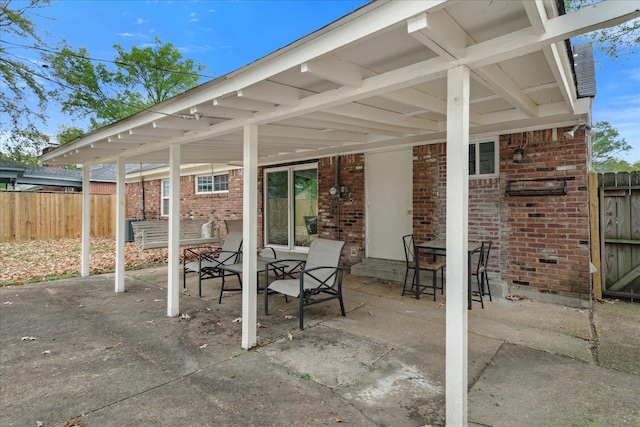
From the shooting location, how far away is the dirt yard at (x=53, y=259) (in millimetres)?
7031

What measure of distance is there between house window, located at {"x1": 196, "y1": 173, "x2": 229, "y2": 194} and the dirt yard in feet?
7.37

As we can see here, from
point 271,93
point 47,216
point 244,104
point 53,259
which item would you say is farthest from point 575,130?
point 47,216

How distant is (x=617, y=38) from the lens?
7.22m

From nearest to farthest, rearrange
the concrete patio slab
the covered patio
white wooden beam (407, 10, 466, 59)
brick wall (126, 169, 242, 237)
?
white wooden beam (407, 10, 466, 59)
the covered patio
the concrete patio slab
brick wall (126, 169, 242, 237)

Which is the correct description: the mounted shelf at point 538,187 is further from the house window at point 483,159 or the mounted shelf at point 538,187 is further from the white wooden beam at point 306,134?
the white wooden beam at point 306,134

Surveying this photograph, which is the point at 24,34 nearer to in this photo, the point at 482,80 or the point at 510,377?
the point at 482,80

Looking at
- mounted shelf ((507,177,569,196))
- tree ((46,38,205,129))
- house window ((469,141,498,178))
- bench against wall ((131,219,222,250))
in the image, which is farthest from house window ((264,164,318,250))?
tree ((46,38,205,129))

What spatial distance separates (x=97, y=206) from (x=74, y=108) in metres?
6.73

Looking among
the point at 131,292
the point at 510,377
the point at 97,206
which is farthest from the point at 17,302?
the point at 97,206

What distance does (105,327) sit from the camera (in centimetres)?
409

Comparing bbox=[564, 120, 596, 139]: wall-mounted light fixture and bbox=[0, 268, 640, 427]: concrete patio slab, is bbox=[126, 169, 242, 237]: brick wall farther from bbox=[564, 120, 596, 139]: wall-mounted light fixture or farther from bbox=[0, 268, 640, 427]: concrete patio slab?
bbox=[564, 120, 596, 139]: wall-mounted light fixture

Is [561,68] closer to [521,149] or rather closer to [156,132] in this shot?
[521,149]

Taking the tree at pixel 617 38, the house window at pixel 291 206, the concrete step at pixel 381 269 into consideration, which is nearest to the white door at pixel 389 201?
the concrete step at pixel 381 269

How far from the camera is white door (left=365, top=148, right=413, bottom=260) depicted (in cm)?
622
